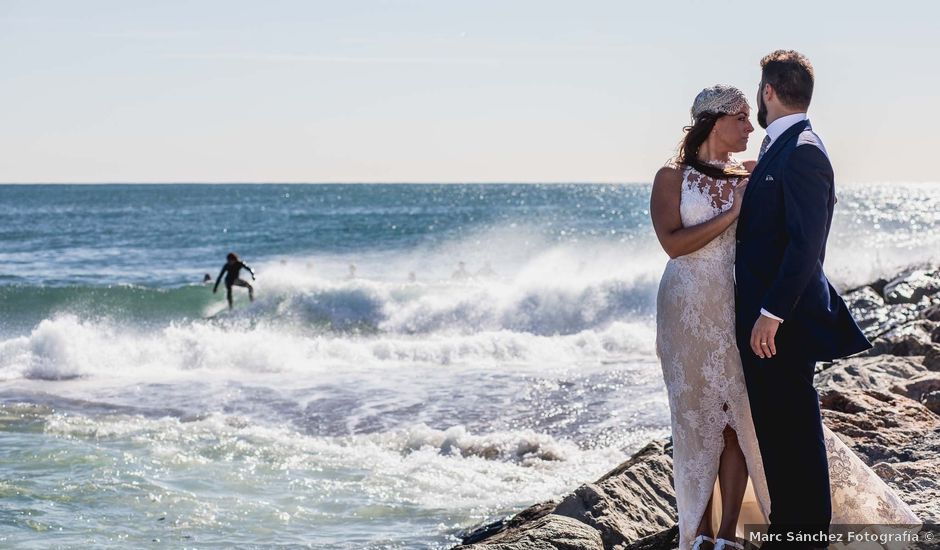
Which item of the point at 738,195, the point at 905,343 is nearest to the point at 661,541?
the point at 738,195

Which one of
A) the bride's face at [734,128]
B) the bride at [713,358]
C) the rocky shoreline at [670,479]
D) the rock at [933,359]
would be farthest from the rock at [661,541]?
the rock at [933,359]

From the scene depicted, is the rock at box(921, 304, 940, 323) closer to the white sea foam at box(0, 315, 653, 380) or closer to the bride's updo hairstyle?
the white sea foam at box(0, 315, 653, 380)

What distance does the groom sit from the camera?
3658 millimetres

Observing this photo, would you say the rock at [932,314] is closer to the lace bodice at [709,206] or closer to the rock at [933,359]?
the rock at [933,359]

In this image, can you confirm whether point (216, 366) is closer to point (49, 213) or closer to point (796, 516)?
point (796, 516)

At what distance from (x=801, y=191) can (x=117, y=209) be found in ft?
243

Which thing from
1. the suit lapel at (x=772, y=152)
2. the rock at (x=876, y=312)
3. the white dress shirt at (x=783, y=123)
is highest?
the white dress shirt at (x=783, y=123)

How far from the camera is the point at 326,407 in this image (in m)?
12.2

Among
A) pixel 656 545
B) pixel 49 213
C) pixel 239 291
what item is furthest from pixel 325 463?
pixel 49 213

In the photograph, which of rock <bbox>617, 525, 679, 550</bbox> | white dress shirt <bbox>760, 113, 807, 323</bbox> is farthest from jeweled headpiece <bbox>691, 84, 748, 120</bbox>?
rock <bbox>617, 525, 679, 550</bbox>

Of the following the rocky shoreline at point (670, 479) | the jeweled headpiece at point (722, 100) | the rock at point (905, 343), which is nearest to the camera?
the jeweled headpiece at point (722, 100)

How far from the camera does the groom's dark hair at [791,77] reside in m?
3.78

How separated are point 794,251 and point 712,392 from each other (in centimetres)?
70

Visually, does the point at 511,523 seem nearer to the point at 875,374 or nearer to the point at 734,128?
the point at 734,128
